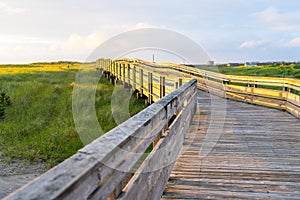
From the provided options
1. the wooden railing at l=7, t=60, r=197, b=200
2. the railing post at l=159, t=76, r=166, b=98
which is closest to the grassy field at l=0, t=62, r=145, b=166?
the railing post at l=159, t=76, r=166, b=98

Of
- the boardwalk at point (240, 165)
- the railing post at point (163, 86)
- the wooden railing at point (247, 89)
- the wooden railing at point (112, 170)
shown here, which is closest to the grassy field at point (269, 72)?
the wooden railing at point (247, 89)

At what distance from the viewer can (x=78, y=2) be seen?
55.9ft

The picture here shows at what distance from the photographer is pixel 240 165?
14.1ft

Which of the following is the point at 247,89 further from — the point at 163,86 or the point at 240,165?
the point at 240,165

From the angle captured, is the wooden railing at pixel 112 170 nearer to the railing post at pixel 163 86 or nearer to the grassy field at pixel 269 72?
the railing post at pixel 163 86

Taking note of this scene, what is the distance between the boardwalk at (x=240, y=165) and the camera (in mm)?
3348

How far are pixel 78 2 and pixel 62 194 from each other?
1763 cm

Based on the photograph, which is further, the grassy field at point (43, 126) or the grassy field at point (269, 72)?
the grassy field at point (269, 72)

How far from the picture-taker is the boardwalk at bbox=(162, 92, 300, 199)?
335cm

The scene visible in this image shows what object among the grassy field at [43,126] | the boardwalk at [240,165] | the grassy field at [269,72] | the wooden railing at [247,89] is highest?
the grassy field at [269,72]

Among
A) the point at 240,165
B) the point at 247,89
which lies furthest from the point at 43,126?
the point at 247,89

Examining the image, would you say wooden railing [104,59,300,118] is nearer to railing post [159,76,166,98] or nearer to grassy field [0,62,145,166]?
railing post [159,76,166,98]

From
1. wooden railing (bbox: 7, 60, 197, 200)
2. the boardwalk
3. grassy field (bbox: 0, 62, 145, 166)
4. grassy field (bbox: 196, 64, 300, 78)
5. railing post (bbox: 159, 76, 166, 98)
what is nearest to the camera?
wooden railing (bbox: 7, 60, 197, 200)

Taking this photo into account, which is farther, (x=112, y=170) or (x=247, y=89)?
(x=247, y=89)
